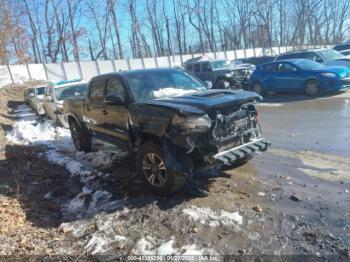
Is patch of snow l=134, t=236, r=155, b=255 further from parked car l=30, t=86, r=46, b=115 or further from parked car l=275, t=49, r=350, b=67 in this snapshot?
parked car l=275, t=49, r=350, b=67

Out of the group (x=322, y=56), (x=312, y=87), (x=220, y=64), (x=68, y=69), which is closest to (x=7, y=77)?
(x=68, y=69)

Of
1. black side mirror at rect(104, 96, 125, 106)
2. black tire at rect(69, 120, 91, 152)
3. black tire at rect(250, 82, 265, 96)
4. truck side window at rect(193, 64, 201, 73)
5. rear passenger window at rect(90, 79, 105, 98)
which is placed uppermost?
rear passenger window at rect(90, 79, 105, 98)

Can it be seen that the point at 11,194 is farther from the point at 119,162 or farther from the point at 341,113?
the point at 341,113

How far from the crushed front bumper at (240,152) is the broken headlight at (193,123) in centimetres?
44

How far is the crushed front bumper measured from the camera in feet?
16.3

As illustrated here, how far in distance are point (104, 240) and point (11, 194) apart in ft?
8.15

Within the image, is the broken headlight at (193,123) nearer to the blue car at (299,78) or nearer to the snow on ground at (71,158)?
the snow on ground at (71,158)

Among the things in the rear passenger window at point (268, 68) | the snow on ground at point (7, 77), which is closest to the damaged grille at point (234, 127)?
the rear passenger window at point (268, 68)

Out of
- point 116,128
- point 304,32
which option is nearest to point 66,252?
point 116,128

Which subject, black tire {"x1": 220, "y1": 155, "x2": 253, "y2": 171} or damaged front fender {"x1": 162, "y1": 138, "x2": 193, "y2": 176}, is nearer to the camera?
damaged front fender {"x1": 162, "y1": 138, "x2": 193, "y2": 176}

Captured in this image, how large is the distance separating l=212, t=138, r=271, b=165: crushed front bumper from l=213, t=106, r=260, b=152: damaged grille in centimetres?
A: 7

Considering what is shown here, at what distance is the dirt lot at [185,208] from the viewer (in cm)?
403

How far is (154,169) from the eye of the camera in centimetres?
541

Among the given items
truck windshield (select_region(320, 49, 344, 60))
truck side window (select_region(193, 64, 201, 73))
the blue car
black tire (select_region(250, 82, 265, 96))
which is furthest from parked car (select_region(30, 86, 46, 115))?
truck windshield (select_region(320, 49, 344, 60))
